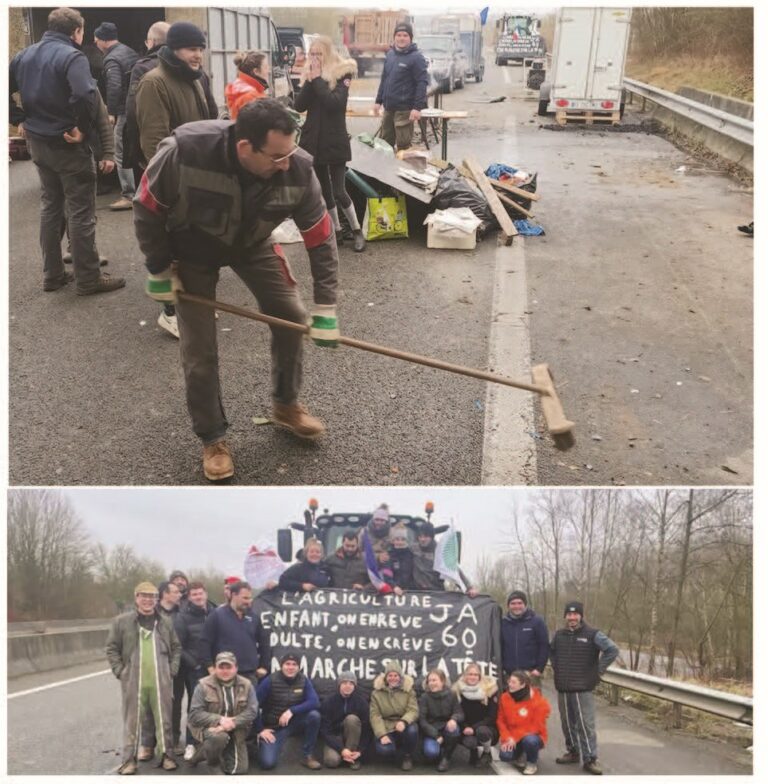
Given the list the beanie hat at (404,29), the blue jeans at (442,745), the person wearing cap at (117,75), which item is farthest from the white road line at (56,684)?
the beanie hat at (404,29)

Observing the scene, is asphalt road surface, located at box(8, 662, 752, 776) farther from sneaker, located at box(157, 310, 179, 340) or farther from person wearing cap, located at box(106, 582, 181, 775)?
sneaker, located at box(157, 310, 179, 340)

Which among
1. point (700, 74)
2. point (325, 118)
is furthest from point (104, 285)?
point (700, 74)

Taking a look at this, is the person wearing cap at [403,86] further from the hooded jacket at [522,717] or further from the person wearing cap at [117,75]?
the hooded jacket at [522,717]

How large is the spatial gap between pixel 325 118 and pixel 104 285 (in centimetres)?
228

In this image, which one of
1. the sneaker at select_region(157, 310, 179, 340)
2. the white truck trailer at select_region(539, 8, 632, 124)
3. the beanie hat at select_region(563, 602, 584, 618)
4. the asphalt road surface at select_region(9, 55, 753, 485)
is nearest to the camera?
the asphalt road surface at select_region(9, 55, 753, 485)

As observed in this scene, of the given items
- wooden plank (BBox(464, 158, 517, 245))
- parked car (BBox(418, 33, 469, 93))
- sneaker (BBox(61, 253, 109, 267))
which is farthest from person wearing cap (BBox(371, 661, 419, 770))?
parked car (BBox(418, 33, 469, 93))

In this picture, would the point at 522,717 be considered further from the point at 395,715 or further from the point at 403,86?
the point at 403,86

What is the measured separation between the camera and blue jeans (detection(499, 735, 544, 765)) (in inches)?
160

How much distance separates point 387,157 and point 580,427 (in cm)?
443

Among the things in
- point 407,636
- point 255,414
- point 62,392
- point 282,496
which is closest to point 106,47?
point 62,392

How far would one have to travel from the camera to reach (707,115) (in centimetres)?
1309

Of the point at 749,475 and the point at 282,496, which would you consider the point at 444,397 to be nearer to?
the point at 282,496

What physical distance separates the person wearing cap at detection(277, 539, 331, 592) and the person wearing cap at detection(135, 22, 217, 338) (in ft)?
6.66

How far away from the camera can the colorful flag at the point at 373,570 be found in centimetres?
431
